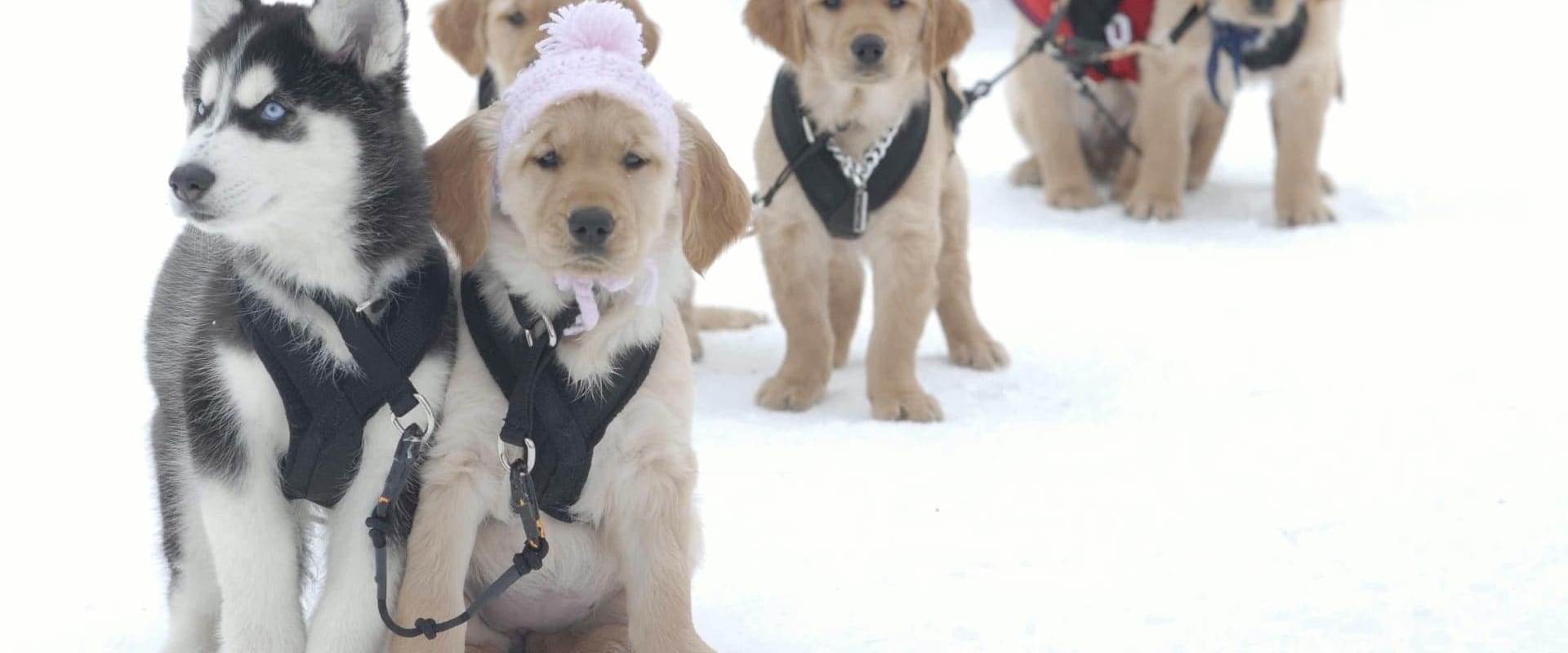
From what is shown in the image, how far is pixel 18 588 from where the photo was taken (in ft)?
12.1

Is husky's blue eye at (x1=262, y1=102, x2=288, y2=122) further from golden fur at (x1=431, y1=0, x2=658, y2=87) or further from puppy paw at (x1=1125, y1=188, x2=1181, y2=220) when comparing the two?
puppy paw at (x1=1125, y1=188, x2=1181, y2=220)

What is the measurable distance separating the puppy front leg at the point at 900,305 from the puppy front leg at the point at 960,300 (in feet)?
1.62

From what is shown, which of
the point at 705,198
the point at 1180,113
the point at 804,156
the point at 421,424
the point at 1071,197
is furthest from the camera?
the point at 1071,197

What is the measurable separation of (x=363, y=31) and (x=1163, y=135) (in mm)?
5776

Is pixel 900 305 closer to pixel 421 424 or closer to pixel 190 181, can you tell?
pixel 421 424

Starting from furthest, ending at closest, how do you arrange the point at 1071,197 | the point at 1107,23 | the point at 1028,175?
1. the point at 1028,175
2. the point at 1071,197
3. the point at 1107,23

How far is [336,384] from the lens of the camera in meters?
2.78

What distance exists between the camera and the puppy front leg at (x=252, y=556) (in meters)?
2.79

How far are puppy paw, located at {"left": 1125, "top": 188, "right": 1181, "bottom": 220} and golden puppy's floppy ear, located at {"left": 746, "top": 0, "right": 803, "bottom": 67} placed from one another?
3.22m

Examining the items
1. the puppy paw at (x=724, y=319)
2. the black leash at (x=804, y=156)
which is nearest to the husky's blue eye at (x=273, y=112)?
the black leash at (x=804, y=156)

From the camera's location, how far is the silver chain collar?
5.10 metres

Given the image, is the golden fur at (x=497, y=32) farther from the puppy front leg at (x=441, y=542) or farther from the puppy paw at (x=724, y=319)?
the puppy front leg at (x=441, y=542)

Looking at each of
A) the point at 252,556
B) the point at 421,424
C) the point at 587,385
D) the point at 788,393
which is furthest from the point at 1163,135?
the point at 252,556

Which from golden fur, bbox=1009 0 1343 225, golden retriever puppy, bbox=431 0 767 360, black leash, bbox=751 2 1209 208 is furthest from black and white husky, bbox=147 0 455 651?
golden fur, bbox=1009 0 1343 225
